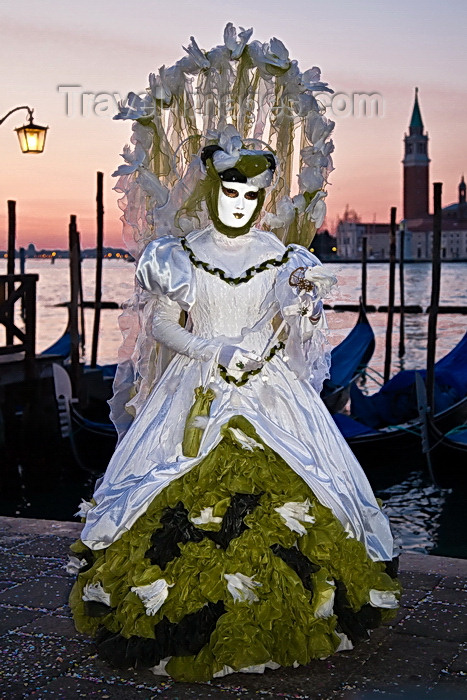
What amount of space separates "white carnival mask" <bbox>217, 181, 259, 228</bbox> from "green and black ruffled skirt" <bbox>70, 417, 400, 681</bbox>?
58 cm

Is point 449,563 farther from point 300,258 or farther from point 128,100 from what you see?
point 128,100

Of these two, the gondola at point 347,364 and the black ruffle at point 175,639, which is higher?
the black ruffle at point 175,639

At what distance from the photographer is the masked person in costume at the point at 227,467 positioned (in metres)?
2.63

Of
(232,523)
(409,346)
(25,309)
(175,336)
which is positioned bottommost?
(409,346)

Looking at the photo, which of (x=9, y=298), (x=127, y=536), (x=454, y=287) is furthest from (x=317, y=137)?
(x=454, y=287)

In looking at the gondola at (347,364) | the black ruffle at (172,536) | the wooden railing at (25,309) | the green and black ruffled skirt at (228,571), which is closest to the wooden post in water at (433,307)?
the gondola at (347,364)

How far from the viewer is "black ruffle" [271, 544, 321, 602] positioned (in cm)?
265

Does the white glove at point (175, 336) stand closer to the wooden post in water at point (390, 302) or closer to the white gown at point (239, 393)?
the white gown at point (239, 393)

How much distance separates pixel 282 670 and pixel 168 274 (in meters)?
1.12

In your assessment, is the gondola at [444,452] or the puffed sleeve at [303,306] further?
the gondola at [444,452]

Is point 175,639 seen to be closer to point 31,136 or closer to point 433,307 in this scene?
point 31,136

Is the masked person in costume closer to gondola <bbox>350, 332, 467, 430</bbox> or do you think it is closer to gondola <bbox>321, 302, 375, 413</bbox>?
gondola <bbox>350, 332, 467, 430</bbox>

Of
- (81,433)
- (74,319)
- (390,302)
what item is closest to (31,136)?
(81,433)

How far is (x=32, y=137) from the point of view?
7574 millimetres
